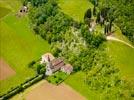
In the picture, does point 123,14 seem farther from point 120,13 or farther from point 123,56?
point 123,56

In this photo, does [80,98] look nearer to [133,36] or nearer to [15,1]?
[133,36]

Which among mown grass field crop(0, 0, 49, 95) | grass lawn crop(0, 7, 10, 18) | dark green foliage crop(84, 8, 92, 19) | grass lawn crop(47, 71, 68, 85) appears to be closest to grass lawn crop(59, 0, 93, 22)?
dark green foliage crop(84, 8, 92, 19)

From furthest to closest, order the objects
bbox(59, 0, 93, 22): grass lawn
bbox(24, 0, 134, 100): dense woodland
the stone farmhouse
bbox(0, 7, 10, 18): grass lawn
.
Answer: bbox(0, 7, 10, 18): grass lawn
bbox(59, 0, 93, 22): grass lawn
the stone farmhouse
bbox(24, 0, 134, 100): dense woodland

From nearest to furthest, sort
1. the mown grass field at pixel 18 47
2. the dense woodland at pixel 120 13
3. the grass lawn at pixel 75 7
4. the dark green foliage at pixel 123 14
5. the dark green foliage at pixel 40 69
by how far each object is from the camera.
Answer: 1. the dark green foliage at pixel 40 69
2. the mown grass field at pixel 18 47
3. the dark green foliage at pixel 123 14
4. the dense woodland at pixel 120 13
5. the grass lawn at pixel 75 7

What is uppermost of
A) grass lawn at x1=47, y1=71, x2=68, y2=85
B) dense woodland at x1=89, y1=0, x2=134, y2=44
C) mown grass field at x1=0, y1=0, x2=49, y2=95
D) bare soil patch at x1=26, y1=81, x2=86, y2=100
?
dense woodland at x1=89, y1=0, x2=134, y2=44

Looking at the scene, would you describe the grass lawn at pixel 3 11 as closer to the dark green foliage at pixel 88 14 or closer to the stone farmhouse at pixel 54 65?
the dark green foliage at pixel 88 14

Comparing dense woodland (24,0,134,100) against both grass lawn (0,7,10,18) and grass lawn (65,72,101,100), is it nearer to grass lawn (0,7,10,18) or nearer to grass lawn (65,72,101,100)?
grass lawn (65,72,101,100)

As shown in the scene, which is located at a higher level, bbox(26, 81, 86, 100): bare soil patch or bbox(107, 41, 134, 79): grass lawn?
bbox(107, 41, 134, 79): grass lawn

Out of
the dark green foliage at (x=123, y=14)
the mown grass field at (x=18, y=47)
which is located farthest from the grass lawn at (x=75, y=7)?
the mown grass field at (x=18, y=47)
